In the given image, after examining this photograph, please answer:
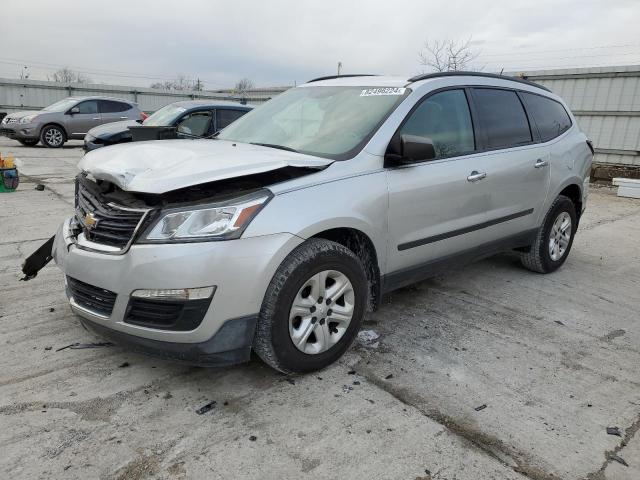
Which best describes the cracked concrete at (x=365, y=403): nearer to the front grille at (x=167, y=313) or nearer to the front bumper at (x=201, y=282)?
the front bumper at (x=201, y=282)

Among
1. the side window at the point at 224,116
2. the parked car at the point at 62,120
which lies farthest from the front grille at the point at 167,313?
the parked car at the point at 62,120

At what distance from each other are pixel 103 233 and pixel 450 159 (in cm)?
235

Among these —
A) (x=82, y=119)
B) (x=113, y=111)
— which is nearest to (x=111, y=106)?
(x=113, y=111)

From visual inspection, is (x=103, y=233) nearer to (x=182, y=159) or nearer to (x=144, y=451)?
(x=182, y=159)

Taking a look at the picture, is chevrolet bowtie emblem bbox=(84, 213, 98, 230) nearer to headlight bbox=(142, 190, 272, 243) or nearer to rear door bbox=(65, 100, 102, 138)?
headlight bbox=(142, 190, 272, 243)

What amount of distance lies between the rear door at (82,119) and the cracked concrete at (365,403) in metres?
12.8

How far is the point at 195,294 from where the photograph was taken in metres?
2.41

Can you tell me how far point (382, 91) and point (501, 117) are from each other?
1.26m

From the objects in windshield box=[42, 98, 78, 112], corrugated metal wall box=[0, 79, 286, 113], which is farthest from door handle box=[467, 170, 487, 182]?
corrugated metal wall box=[0, 79, 286, 113]

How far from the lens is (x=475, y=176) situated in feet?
12.1

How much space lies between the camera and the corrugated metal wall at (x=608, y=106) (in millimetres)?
11914

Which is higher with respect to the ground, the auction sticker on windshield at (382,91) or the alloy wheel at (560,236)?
the auction sticker on windshield at (382,91)

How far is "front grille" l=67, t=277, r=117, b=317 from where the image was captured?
2574mm

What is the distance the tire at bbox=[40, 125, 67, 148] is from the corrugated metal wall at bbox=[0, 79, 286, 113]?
26.9 ft
